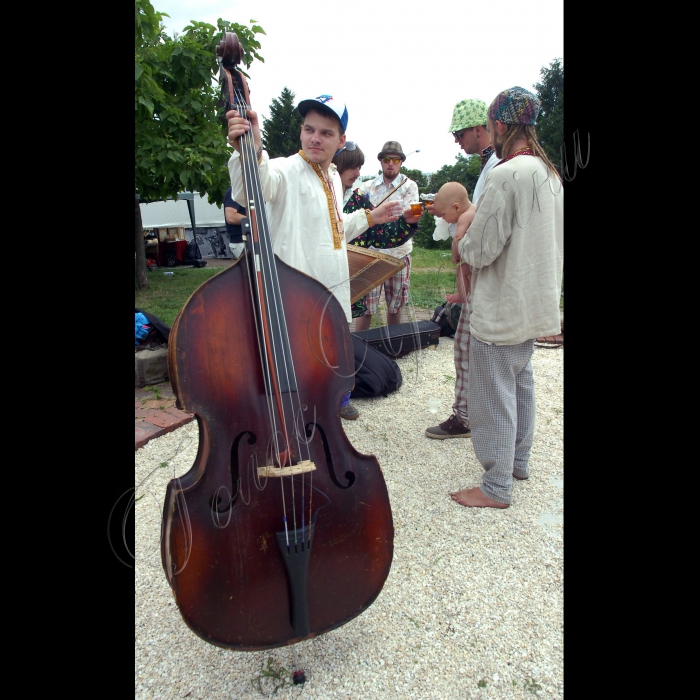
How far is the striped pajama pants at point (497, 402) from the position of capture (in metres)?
2.44

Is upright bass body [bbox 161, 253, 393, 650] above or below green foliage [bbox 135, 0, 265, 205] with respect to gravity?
below

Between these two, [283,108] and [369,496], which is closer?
[369,496]

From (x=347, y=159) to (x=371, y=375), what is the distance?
1780mm

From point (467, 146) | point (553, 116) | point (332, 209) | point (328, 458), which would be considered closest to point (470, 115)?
point (467, 146)

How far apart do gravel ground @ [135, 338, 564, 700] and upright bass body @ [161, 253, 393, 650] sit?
0.27 m

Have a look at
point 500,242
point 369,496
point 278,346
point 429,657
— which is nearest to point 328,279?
point 500,242

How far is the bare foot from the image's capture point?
2.55 meters

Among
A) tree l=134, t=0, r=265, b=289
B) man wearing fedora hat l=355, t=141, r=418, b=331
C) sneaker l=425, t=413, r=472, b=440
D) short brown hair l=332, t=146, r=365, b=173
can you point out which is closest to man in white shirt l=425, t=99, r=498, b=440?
sneaker l=425, t=413, r=472, b=440

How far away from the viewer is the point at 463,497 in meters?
2.60

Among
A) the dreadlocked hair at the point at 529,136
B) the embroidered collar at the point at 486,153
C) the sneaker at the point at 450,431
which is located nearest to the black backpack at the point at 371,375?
the sneaker at the point at 450,431

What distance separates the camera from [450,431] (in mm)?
3373

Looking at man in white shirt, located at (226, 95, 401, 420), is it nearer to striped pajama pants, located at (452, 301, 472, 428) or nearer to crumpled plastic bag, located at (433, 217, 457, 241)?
crumpled plastic bag, located at (433, 217, 457, 241)
